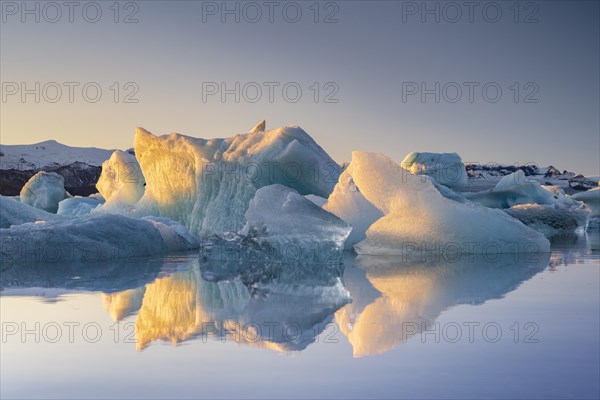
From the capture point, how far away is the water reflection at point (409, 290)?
3.26 metres

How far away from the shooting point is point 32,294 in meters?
4.71

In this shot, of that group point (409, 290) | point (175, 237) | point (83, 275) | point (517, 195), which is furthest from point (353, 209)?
point (517, 195)

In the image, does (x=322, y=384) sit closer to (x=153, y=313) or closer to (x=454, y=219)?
(x=153, y=313)

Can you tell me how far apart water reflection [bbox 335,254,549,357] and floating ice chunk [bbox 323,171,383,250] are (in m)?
1.74

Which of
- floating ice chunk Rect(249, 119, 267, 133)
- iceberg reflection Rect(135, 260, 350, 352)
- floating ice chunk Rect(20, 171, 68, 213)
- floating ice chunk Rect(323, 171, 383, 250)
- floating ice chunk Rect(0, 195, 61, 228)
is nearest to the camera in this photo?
iceberg reflection Rect(135, 260, 350, 352)

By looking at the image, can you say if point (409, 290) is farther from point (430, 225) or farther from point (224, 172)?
point (224, 172)

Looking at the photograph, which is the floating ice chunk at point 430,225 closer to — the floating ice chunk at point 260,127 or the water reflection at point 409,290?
the water reflection at point 409,290

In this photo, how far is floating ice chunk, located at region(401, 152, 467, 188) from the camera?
2920 cm

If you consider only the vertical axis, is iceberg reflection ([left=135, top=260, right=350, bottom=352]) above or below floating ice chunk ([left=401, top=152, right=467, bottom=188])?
below

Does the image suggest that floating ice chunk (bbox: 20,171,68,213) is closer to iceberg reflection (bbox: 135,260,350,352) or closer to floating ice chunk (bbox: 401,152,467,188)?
floating ice chunk (bbox: 401,152,467,188)

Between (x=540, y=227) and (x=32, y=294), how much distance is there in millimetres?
13951

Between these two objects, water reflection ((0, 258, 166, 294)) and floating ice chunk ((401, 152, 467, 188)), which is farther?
floating ice chunk ((401, 152, 467, 188))

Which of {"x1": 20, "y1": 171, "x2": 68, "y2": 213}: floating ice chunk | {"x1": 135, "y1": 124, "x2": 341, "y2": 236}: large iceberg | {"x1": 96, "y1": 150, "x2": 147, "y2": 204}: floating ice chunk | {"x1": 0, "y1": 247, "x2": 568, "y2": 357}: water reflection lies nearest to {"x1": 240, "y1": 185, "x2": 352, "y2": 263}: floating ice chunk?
{"x1": 0, "y1": 247, "x2": 568, "y2": 357}: water reflection

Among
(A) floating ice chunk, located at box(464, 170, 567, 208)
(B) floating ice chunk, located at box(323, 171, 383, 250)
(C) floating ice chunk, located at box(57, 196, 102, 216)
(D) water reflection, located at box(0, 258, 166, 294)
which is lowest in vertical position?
(D) water reflection, located at box(0, 258, 166, 294)
